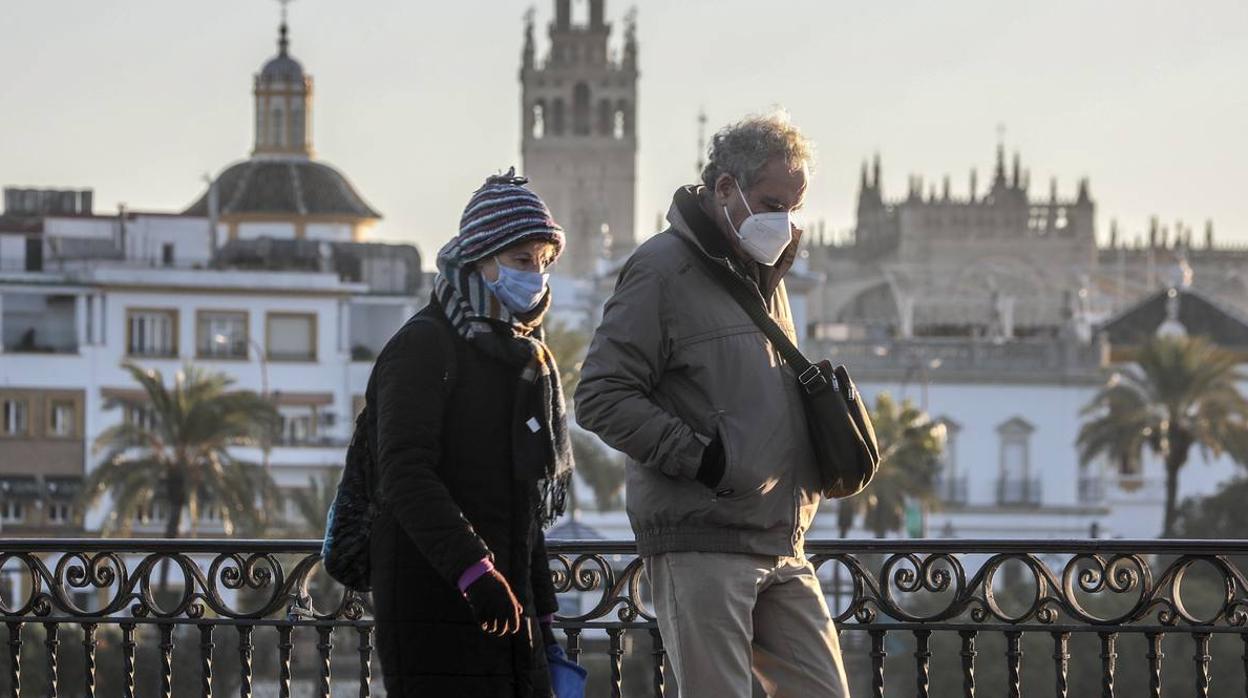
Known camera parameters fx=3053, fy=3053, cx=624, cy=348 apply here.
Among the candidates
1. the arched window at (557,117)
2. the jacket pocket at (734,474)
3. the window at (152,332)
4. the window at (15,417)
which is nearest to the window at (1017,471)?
the window at (152,332)

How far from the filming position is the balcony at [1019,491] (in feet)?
274

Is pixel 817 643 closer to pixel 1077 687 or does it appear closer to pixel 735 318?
pixel 735 318

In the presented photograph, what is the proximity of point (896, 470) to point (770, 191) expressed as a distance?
57782 mm

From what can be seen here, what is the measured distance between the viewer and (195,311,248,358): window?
7588cm

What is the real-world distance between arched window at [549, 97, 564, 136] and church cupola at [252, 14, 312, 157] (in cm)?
7577

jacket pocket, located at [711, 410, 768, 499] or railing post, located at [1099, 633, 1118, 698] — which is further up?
jacket pocket, located at [711, 410, 768, 499]

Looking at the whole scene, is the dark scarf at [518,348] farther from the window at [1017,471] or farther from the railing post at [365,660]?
the window at [1017,471]

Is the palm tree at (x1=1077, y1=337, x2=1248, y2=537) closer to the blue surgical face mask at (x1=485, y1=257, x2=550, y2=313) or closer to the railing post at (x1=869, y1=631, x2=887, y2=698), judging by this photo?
the railing post at (x1=869, y1=631, x2=887, y2=698)

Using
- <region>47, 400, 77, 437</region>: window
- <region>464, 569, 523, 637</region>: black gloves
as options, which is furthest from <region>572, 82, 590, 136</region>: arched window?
<region>464, 569, 523, 637</region>: black gloves

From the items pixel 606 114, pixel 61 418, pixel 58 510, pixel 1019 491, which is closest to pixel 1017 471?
pixel 1019 491

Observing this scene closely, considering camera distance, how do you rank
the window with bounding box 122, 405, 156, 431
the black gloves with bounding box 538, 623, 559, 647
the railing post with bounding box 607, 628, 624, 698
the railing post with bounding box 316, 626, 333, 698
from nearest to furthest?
the black gloves with bounding box 538, 623, 559, 647, the railing post with bounding box 607, 628, 624, 698, the railing post with bounding box 316, 626, 333, 698, the window with bounding box 122, 405, 156, 431

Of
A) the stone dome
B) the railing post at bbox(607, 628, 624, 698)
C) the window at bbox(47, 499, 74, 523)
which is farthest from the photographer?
the stone dome

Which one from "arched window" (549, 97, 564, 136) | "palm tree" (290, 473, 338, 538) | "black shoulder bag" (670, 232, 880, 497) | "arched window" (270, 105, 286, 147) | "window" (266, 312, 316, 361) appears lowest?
"palm tree" (290, 473, 338, 538)

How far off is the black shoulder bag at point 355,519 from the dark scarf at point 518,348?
14.0 inches
